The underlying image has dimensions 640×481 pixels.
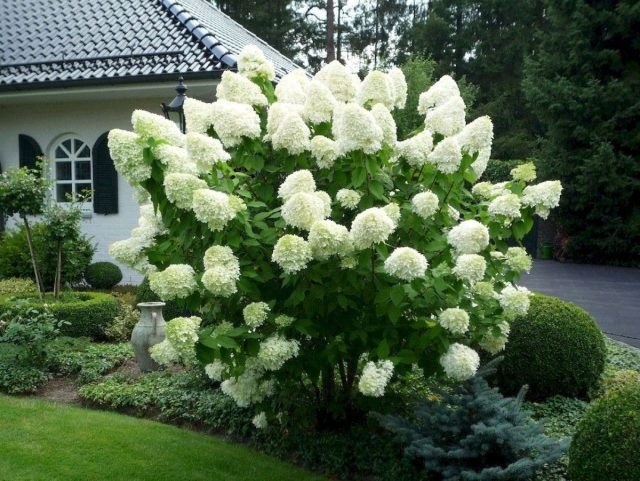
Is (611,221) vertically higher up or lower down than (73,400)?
higher up

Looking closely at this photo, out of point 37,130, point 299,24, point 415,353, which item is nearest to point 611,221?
point 37,130

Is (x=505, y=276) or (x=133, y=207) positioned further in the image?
(x=133, y=207)

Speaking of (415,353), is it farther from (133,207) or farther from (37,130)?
(37,130)

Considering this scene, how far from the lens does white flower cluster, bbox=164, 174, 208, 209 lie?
10.6 feet

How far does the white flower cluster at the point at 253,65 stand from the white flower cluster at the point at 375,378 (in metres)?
2.10

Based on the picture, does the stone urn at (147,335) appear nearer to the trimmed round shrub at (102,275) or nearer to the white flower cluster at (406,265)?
the white flower cluster at (406,265)

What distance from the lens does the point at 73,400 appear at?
622cm

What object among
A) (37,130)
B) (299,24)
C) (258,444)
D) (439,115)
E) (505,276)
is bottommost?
(258,444)

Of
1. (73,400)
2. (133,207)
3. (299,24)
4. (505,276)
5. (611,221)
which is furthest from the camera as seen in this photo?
(299,24)

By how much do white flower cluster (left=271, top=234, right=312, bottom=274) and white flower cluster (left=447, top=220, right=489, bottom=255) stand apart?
0.83m

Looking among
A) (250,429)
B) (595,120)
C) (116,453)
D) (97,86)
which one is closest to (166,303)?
(250,429)

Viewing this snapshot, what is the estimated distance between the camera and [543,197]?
11.8 feet

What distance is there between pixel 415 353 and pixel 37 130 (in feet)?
35.0

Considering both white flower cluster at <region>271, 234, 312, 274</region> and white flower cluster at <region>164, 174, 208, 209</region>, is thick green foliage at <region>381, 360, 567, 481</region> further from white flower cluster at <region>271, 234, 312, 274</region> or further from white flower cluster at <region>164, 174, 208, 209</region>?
white flower cluster at <region>164, 174, 208, 209</region>
